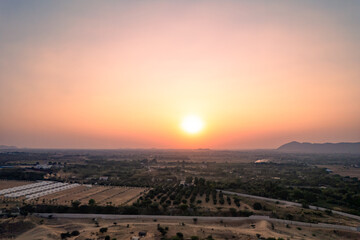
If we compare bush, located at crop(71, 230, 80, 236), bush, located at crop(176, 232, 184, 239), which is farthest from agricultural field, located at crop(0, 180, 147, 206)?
bush, located at crop(176, 232, 184, 239)

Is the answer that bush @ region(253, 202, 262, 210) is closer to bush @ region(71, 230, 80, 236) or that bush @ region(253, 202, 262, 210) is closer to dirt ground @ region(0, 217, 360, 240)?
dirt ground @ region(0, 217, 360, 240)

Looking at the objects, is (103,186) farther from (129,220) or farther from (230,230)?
(230,230)

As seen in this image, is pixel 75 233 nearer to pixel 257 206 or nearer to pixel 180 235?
pixel 180 235

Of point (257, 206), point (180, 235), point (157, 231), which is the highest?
point (257, 206)

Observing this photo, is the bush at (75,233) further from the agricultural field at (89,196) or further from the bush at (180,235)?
the bush at (180,235)

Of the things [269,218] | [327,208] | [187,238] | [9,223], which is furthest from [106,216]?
[327,208]

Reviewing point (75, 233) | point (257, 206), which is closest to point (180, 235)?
point (75, 233)

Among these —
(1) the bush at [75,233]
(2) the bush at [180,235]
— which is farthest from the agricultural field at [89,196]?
(2) the bush at [180,235]

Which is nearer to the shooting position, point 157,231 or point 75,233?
point 75,233
